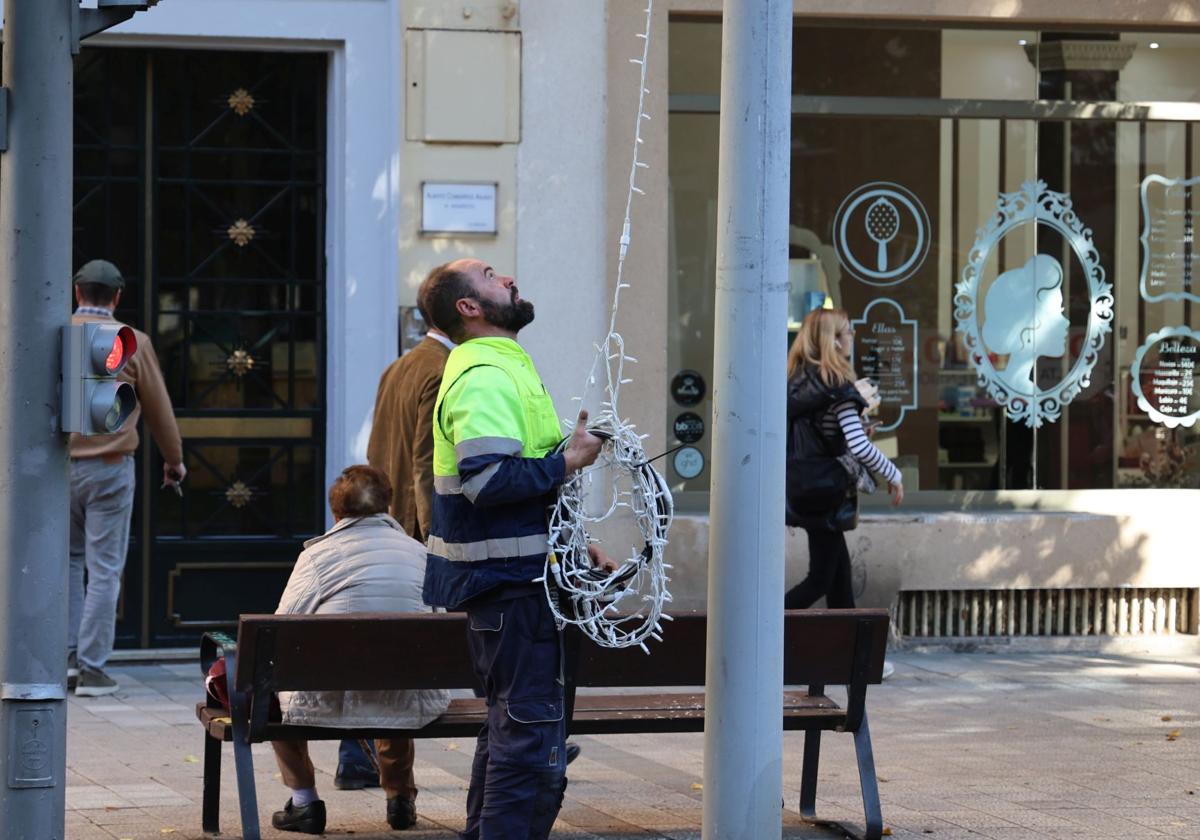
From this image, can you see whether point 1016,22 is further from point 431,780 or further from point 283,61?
point 431,780

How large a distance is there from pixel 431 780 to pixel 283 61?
4.30 m

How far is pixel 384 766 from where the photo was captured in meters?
6.46

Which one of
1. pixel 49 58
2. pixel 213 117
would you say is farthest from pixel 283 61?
pixel 49 58

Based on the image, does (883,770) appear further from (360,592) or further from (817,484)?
(360,592)

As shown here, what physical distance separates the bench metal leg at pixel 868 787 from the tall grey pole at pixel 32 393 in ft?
8.29

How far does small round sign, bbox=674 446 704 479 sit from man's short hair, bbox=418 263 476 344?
5211 mm

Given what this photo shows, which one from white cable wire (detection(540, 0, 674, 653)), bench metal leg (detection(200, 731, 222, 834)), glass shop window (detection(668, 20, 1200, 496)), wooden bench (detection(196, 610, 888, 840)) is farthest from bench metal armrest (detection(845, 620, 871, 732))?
glass shop window (detection(668, 20, 1200, 496))

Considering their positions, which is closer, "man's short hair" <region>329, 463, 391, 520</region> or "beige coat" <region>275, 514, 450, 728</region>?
"beige coat" <region>275, 514, 450, 728</region>

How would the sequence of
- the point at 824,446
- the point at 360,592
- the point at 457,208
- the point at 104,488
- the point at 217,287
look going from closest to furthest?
the point at 360,592
the point at 104,488
the point at 824,446
the point at 457,208
the point at 217,287

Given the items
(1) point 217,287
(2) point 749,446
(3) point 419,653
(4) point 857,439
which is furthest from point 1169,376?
(2) point 749,446

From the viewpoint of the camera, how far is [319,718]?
606cm

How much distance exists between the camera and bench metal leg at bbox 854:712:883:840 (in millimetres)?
6305

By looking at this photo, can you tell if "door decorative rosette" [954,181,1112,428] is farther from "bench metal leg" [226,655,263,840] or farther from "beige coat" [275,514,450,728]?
"bench metal leg" [226,655,263,840]

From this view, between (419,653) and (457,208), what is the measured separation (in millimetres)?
4288
